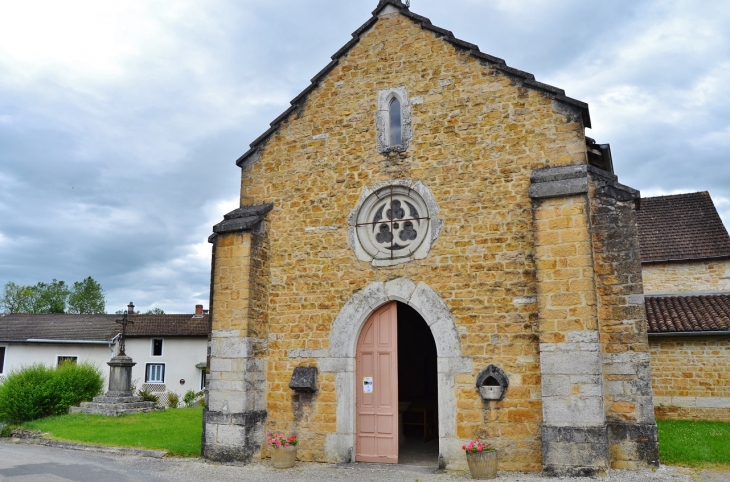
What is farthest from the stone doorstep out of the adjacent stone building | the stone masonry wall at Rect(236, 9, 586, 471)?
the adjacent stone building

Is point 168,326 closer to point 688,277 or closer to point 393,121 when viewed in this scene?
point 393,121

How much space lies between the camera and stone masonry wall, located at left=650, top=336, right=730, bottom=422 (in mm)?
13633

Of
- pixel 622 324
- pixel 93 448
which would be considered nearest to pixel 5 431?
pixel 93 448

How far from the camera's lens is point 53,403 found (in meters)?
15.6

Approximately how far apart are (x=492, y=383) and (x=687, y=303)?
10.8 meters

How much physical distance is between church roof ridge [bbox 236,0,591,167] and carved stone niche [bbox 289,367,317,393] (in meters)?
4.07

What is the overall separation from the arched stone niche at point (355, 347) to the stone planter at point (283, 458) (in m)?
0.59

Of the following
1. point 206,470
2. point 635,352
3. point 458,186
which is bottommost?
point 206,470

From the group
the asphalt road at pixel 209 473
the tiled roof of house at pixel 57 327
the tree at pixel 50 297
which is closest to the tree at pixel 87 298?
the tree at pixel 50 297

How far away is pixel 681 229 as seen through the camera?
19.0m

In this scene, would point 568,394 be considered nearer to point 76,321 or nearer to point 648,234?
point 648,234

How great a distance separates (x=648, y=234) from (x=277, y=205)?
14836 millimetres

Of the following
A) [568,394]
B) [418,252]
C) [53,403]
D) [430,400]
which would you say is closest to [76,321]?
[53,403]

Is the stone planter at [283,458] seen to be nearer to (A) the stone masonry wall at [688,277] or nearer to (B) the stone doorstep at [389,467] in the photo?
(B) the stone doorstep at [389,467]
